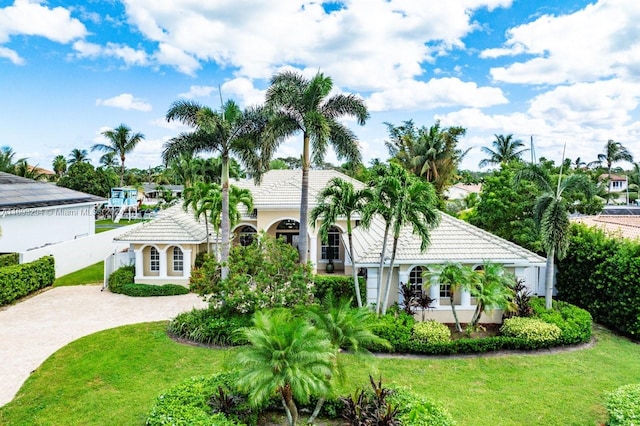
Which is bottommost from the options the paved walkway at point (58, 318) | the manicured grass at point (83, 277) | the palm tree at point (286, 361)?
the paved walkway at point (58, 318)

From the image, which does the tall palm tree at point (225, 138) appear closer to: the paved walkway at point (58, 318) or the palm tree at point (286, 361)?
the paved walkway at point (58, 318)

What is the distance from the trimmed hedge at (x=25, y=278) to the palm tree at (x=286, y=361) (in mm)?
16864

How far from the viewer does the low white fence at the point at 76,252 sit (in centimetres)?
2373

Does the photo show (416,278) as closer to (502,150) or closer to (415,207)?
(415,207)

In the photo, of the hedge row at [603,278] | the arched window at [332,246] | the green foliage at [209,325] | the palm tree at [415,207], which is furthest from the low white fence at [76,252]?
the hedge row at [603,278]

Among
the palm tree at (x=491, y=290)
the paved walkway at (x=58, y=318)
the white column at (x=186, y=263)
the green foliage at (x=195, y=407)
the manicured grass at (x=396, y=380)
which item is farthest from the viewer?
the white column at (x=186, y=263)

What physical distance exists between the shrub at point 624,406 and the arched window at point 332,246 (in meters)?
16.7

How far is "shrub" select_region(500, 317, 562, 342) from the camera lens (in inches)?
569

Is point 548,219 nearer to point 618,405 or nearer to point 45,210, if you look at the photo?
point 618,405

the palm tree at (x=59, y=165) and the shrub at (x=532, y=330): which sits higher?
the palm tree at (x=59, y=165)

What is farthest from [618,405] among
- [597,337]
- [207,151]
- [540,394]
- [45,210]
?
[45,210]

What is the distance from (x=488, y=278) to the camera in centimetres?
1488

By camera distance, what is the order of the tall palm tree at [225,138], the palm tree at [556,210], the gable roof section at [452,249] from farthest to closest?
the tall palm tree at [225,138] → the gable roof section at [452,249] → the palm tree at [556,210]

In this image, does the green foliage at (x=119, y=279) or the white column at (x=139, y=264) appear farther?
the white column at (x=139, y=264)
